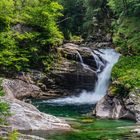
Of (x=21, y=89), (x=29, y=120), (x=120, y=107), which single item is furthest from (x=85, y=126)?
(x=21, y=89)

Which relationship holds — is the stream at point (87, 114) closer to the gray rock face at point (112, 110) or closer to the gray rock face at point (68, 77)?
the gray rock face at point (68, 77)

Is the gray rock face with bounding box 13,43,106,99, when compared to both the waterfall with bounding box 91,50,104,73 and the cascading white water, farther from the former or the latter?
the cascading white water

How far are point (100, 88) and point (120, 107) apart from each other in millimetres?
11846

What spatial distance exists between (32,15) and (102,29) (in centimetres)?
1609

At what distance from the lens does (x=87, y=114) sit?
3225 centimetres

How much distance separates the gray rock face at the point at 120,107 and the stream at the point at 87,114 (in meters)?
0.96

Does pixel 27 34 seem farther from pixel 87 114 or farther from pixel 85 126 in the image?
pixel 85 126

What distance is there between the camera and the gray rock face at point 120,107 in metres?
30.1

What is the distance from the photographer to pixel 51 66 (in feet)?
148

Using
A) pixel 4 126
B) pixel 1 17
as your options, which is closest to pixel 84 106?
pixel 1 17

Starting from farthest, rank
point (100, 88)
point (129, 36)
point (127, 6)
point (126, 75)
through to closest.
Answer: point (127, 6)
point (129, 36)
point (100, 88)
point (126, 75)

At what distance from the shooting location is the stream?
867 inches

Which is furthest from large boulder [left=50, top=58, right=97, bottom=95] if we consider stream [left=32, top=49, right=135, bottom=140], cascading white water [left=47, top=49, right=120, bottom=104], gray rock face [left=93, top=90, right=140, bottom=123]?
gray rock face [left=93, top=90, right=140, bottom=123]

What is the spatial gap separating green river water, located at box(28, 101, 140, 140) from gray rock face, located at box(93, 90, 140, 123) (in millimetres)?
1008
